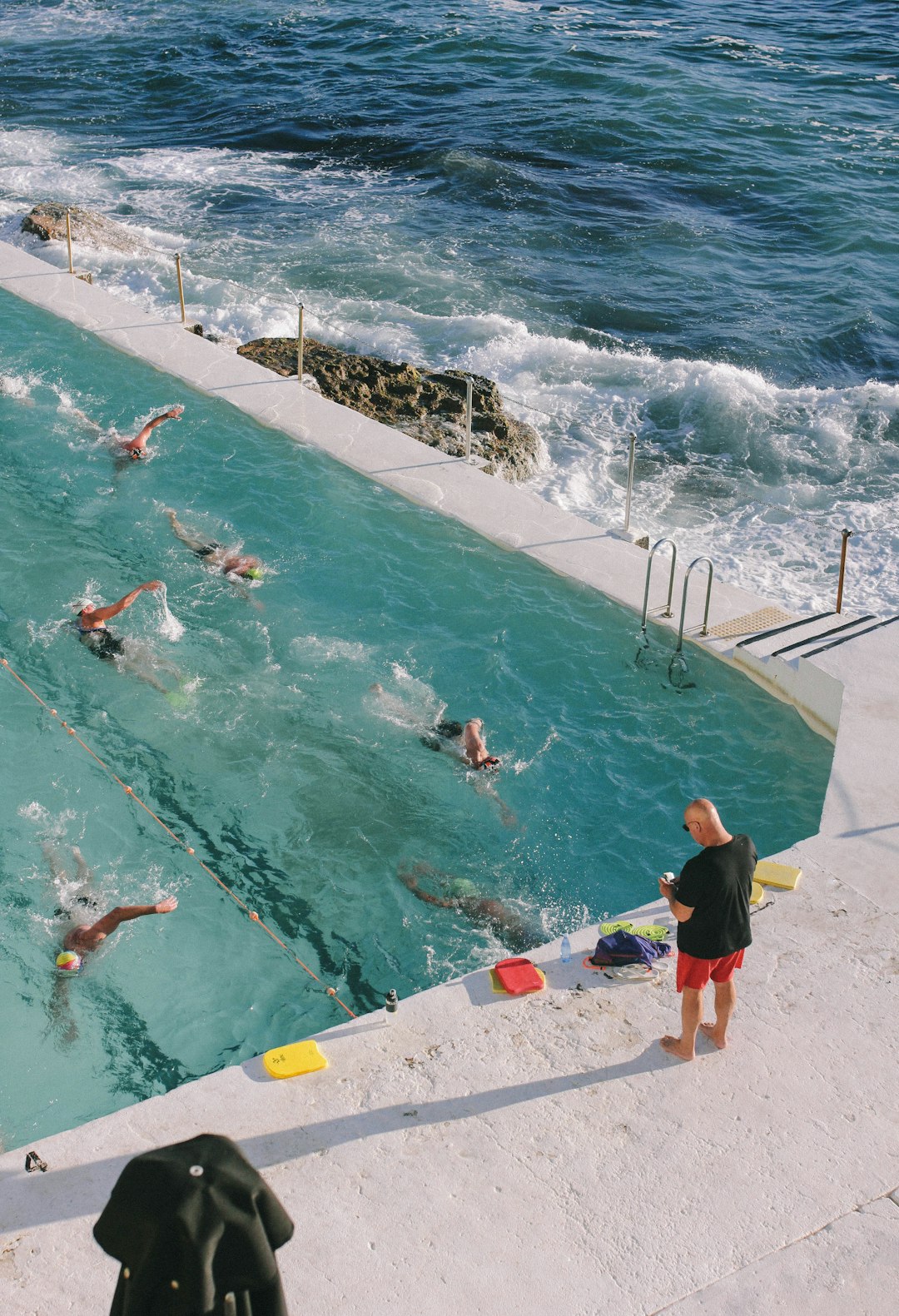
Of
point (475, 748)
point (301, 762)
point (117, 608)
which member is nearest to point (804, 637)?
point (475, 748)

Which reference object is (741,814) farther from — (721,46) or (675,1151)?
(721,46)

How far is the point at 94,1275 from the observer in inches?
195

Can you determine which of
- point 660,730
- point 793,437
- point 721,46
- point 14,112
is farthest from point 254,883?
point 721,46

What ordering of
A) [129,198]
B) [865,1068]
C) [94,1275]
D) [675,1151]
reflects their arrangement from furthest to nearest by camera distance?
[129,198]
[865,1068]
[675,1151]
[94,1275]

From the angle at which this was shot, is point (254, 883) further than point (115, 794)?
No

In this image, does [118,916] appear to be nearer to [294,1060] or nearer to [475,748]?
[294,1060]

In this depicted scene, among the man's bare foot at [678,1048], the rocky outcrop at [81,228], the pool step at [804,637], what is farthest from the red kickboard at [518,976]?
the rocky outcrop at [81,228]

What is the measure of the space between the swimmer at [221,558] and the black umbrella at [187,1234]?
28.6 ft

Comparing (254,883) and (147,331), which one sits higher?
(147,331)

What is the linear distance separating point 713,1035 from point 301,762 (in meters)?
4.24

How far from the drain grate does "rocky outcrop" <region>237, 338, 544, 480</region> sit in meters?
4.33

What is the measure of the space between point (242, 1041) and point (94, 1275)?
222 cm

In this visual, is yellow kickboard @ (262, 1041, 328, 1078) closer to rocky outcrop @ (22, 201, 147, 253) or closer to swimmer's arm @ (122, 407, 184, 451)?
swimmer's arm @ (122, 407, 184, 451)

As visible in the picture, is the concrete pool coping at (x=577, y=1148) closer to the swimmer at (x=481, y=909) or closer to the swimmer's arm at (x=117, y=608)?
the swimmer at (x=481, y=909)
